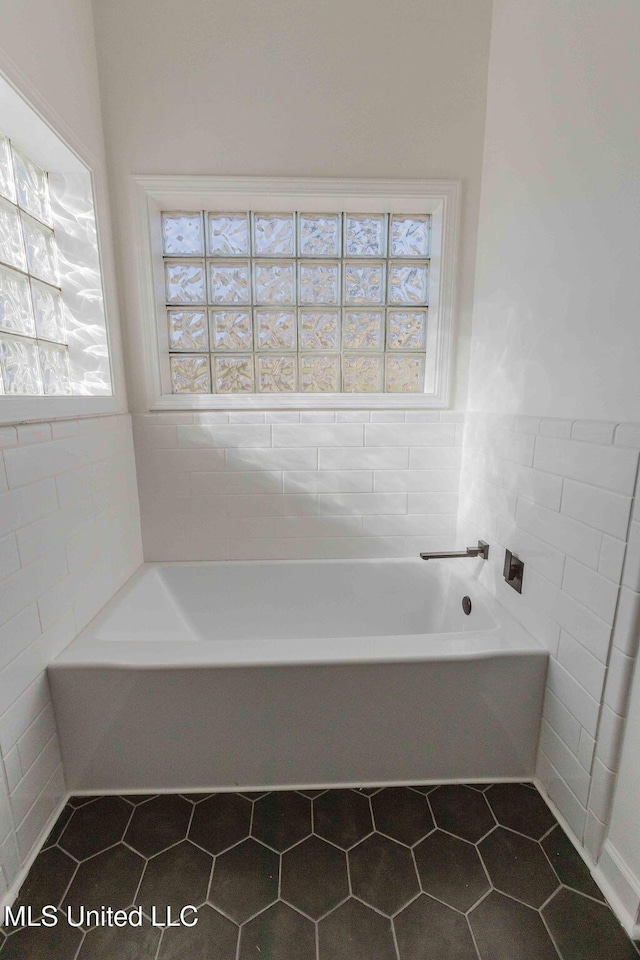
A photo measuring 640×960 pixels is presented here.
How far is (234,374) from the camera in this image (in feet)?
6.11

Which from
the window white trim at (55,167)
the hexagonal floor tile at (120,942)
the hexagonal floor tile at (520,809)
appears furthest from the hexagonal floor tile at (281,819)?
the window white trim at (55,167)

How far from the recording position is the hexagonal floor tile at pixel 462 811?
3.61 ft

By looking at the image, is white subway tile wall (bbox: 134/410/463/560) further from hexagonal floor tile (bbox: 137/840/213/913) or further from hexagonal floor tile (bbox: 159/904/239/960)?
hexagonal floor tile (bbox: 159/904/239/960)

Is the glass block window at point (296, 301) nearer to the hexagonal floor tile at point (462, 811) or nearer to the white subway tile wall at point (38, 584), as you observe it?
the white subway tile wall at point (38, 584)

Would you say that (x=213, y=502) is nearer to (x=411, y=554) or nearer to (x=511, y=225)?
(x=411, y=554)

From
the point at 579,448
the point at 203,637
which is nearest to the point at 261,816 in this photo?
the point at 203,637

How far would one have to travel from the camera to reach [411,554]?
6.23ft

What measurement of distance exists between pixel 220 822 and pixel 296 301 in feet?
6.12

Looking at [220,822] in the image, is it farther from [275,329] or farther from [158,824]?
[275,329]

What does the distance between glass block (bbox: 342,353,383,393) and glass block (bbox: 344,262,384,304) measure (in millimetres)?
245

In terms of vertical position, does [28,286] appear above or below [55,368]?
above

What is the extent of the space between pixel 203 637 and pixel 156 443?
2.77ft

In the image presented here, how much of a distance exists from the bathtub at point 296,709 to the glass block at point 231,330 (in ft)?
4.07

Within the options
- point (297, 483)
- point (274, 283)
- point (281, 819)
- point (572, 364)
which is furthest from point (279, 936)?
point (274, 283)
